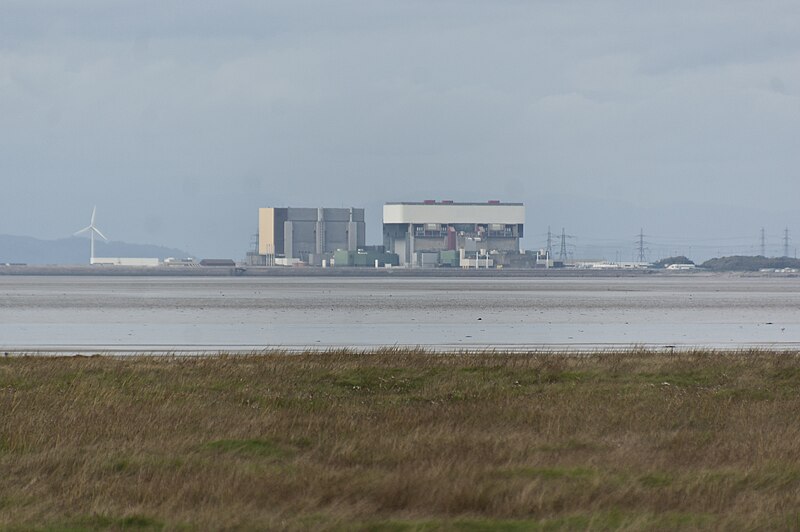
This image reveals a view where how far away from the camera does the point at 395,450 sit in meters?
16.2

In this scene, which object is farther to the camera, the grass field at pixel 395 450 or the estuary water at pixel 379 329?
the estuary water at pixel 379 329

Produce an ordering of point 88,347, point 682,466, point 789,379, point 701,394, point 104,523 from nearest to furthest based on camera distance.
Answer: point 104,523, point 682,466, point 701,394, point 789,379, point 88,347

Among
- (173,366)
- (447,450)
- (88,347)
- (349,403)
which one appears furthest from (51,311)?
(447,450)

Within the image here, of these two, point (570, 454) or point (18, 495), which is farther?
point (570, 454)

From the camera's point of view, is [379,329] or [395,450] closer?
[395,450]

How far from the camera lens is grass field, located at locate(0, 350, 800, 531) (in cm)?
1284

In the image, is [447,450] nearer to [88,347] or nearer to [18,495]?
[18,495]

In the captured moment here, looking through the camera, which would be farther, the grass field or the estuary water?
the estuary water

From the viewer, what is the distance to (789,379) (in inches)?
1037

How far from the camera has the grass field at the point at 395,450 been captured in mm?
12836

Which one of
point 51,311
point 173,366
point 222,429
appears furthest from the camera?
point 51,311

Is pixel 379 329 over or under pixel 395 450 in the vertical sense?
under

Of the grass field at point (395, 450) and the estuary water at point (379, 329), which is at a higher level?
the grass field at point (395, 450)

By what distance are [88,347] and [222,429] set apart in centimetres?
2453
